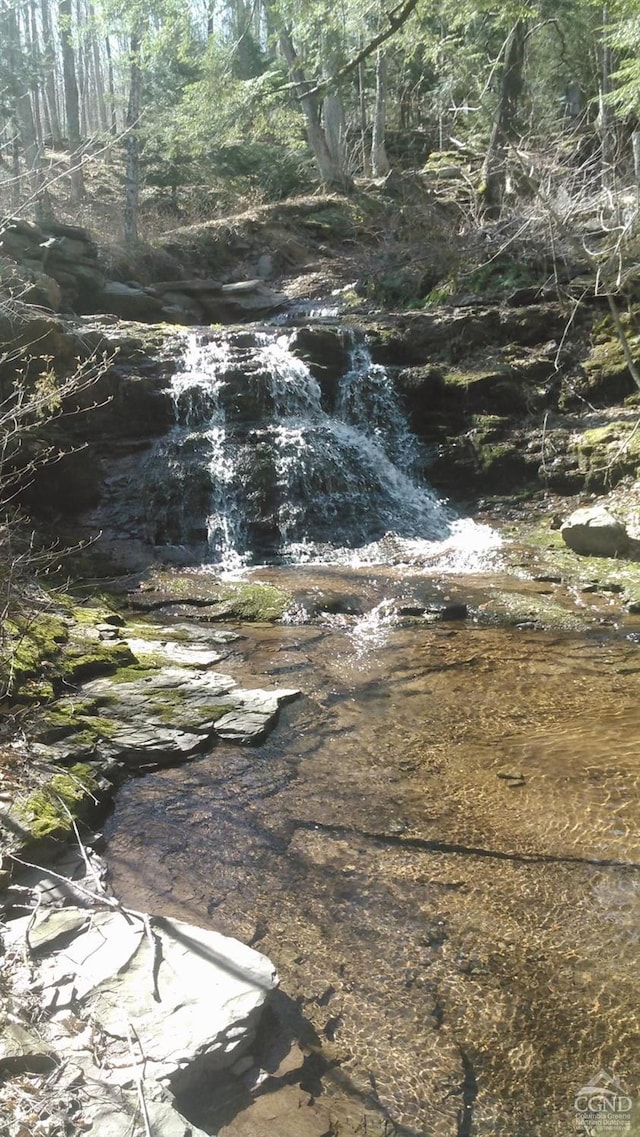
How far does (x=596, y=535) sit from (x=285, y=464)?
439cm

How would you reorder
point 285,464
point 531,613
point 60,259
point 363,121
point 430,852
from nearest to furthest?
1. point 430,852
2. point 531,613
3. point 285,464
4. point 60,259
5. point 363,121

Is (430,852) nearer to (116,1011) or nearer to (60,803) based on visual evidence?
(116,1011)

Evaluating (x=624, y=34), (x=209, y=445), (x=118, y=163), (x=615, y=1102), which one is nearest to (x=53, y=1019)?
(x=615, y=1102)

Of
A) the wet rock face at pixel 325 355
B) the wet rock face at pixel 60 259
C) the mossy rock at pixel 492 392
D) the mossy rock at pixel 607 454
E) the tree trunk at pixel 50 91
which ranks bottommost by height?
the mossy rock at pixel 607 454

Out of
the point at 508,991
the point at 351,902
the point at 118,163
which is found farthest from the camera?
the point at 118,163

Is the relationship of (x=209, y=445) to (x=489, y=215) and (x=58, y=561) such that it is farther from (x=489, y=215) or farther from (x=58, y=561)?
(x=489, y=215)

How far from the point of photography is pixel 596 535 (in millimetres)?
8539

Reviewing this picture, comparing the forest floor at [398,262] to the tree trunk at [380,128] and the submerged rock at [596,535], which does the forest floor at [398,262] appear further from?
the tree trunk at [380,128]

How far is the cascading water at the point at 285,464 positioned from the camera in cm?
1003

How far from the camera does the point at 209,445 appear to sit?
1088cm

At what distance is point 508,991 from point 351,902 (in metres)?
0.76

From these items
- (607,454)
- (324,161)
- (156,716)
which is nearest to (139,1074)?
(156,716)

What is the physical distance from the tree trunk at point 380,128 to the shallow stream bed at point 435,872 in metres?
21.2

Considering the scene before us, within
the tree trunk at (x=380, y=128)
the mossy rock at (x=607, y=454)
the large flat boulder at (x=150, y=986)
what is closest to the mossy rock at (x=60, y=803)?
the large flat boulder at (x=150, y=986)
